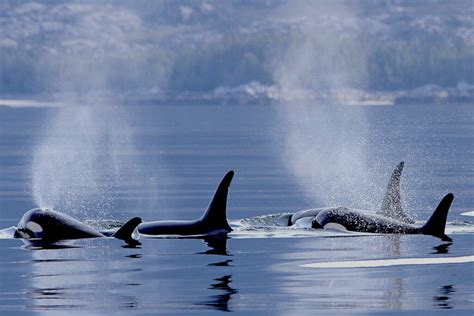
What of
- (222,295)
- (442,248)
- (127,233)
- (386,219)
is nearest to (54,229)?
(127,233)

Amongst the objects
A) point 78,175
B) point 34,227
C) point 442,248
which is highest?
point 34,227

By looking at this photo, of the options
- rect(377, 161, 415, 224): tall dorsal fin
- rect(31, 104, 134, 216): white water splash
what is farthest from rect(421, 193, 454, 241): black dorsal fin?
rect(31, 104, 134, 216): white water splash

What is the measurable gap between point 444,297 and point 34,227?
8.79 m

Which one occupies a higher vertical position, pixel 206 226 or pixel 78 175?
pixel 206 226

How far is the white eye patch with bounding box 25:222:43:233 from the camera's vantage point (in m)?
27.6

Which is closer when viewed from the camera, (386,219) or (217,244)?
(217,244)

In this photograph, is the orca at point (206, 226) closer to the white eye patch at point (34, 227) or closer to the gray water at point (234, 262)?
the gray water at point (234, 262)

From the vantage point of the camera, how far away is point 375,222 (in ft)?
95.9

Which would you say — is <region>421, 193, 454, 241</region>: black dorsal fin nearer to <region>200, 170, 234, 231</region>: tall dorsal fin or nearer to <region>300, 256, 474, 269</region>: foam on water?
<region>200, 170, 234, 231</region>: tall dorsal fin

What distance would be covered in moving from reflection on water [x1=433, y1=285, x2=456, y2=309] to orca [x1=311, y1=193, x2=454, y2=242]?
6.55m

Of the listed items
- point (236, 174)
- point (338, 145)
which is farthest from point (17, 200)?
point (338, 145)

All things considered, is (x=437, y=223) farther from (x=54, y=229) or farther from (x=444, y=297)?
(x=444, y=297)

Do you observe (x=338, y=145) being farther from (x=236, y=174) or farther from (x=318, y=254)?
(x=318, y=254)

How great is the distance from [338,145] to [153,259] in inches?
2639
